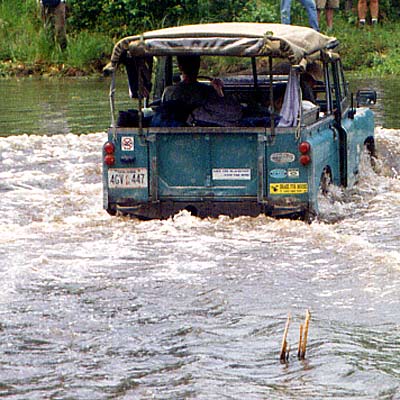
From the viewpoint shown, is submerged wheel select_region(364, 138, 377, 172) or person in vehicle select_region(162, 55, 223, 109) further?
submerged wheel select_region(364, 138, 377, 172)

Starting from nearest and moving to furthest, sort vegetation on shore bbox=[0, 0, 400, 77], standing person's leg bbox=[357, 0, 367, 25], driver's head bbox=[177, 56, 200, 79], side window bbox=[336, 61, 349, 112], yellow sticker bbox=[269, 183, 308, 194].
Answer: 1. yellow sticker bbox=[269, 183, 308, 194]
2. driver's head bbox=[177, 56, 200, 79]
3. side window bbox=[336, 61, 349, 112]
4. vegetation on shore bbox=[0, 0, 400, 77]
5. standing person's leg bbox=[357, 0, 367, 25]

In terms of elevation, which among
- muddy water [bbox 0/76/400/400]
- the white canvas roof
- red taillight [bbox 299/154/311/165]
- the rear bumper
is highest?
the white canvas roof

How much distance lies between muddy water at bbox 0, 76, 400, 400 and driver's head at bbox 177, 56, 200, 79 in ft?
5.39

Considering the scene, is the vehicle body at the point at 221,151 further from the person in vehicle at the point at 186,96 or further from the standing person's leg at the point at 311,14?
the standing person's leg at the point at 311,14

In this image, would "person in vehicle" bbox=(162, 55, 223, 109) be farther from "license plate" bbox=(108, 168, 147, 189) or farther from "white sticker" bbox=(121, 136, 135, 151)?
"license plate" bbox=(108, 168, 147, 189)

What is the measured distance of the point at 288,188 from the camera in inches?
440

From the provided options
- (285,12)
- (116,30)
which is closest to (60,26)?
(116,30)

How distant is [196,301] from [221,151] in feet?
9.44

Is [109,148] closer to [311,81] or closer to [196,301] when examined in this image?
[311,81]

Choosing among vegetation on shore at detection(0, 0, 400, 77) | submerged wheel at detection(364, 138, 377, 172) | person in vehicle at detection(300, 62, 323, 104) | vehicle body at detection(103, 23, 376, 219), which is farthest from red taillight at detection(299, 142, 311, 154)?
vegetation on shore at detection(0, 0, 400, 77)

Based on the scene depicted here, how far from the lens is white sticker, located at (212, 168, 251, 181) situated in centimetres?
1126

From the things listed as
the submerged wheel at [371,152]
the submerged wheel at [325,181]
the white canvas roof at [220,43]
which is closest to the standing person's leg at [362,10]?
the submerged wheel at [371,152]

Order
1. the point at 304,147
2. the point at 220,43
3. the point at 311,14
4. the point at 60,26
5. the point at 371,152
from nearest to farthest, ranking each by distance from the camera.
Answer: the point at 220,43, the point at 304,147, the point at 371,152, the point at 311,14, the point at 60,26

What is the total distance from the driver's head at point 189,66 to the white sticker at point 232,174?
1.36 m
